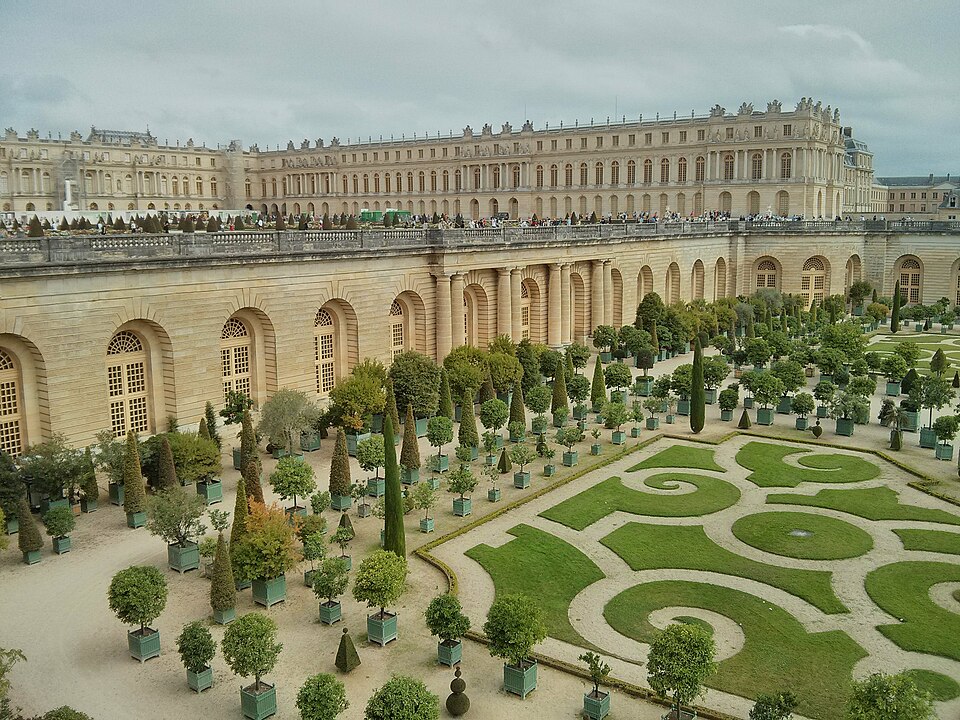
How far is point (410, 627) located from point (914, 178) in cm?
16450

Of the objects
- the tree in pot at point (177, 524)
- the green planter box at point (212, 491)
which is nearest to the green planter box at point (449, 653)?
the tree in pot at point (177, 524)

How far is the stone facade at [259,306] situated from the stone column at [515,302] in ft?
0.41

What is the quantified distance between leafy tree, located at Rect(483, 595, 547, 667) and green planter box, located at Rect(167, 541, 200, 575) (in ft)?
29.8

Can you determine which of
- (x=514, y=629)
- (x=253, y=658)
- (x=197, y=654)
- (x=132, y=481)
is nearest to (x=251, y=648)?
(x=253, y=658)

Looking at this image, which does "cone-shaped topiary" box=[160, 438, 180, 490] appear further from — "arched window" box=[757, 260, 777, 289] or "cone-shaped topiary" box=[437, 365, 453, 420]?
"arched window" box=[757, 260, 777, 289]

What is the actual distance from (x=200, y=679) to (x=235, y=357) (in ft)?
65.0

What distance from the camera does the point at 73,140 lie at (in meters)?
99.8

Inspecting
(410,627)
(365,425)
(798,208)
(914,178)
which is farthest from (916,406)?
(914,178)

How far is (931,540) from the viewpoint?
24359mm

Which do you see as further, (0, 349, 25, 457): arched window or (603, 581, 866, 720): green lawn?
(0, 349, 25, 457): arched window

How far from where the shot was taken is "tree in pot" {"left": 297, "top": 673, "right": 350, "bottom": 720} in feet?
48.9

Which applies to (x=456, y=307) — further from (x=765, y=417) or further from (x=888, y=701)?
(x=888, y=701)

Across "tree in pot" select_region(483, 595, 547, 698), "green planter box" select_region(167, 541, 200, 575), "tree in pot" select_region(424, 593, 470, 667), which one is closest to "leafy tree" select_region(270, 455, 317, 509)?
"green planter box" select_region(167, 541, 200, 575)

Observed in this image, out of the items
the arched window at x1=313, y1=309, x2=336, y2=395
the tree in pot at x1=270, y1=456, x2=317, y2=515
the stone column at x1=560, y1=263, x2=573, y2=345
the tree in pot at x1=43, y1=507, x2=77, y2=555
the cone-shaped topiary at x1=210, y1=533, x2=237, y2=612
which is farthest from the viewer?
the stone column at x1=560, y1=263, x2=573, y2=345
